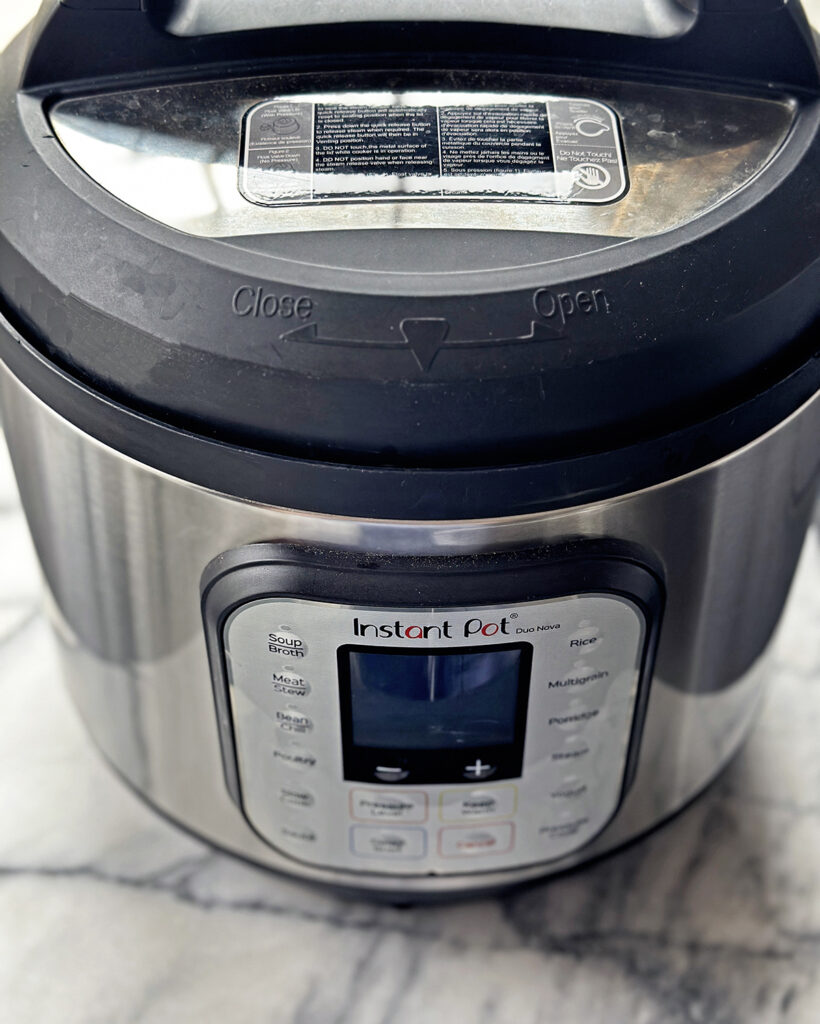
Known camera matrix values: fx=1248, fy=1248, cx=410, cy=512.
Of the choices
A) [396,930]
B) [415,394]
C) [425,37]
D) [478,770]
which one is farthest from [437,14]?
[396,930]

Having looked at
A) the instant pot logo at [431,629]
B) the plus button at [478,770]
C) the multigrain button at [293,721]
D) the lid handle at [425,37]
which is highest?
the lid handle at [425,37]

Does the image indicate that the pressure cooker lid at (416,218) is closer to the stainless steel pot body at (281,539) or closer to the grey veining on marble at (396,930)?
the stainless steel pot body at (281,539)

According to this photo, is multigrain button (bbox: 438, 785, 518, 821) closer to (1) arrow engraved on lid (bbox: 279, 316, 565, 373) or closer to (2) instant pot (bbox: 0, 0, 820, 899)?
(2) instant pot (bbox: 0, 0, 820, 899)

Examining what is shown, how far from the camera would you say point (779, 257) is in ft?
1.58

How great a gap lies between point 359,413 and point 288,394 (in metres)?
0.03

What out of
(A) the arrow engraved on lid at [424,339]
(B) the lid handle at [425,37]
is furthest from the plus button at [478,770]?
(B) the lid handle at [425,37]

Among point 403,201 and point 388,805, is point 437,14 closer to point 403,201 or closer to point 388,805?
point 403,201

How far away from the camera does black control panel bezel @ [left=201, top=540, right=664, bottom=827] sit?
472mm

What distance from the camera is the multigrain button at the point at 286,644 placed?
506 mm

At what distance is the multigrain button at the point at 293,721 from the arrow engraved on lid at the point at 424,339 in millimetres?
174

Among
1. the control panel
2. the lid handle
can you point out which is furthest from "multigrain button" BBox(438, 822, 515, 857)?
the lid handle

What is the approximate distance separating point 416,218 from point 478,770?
24 centimetres

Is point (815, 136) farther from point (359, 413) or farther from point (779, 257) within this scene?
point (359, 413)

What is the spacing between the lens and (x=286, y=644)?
0.51 m
